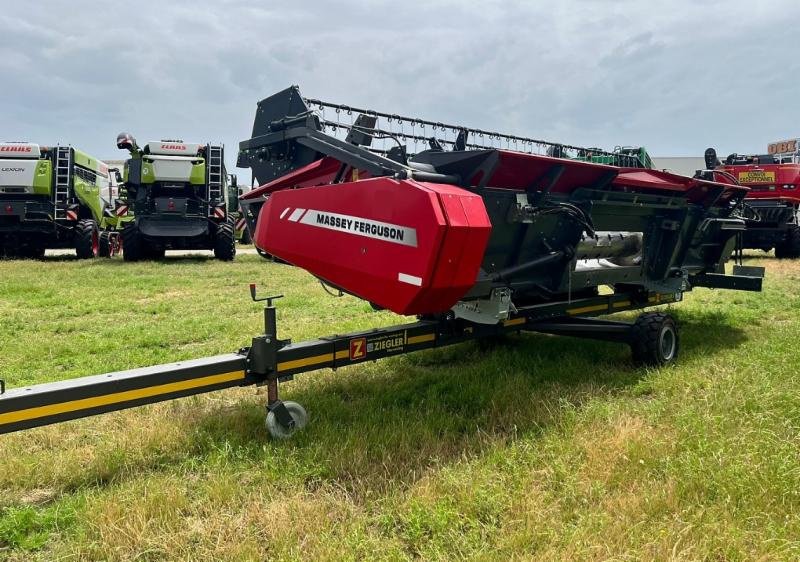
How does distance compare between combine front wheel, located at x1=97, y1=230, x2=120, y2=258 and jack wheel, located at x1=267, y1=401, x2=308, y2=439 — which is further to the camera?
combine front wheel, located at x1=97, y1=230, x2=120, y2=258

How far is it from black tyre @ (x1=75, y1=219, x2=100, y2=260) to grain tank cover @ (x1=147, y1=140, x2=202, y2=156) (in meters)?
2.51

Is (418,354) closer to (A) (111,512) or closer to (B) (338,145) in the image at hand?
(B) (338,145)

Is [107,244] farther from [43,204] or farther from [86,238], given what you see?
[43,204]

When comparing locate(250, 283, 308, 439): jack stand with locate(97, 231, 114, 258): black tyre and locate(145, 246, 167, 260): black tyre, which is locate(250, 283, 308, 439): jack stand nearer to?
locate(145, 246, 167, 260): black tyre

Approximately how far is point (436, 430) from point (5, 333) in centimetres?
469

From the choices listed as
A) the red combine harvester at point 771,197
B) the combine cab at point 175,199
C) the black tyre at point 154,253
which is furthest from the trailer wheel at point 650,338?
the black tyre at point 154,253

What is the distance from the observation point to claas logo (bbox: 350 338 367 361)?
3.11m

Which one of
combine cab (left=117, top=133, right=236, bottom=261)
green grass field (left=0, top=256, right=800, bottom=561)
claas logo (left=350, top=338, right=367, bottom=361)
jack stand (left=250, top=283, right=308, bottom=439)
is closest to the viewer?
green grass field (left=0, top=256, right=800, bottom=561)

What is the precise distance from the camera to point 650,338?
418 centimetres

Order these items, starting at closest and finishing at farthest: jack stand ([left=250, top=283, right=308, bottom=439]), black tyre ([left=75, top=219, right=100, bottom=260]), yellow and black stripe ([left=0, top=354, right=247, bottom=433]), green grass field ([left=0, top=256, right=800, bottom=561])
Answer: green grass field ([left=0, top=256, right=800, bottom=561]), yellow and black stripe ([left=0, top=354, right=247, bottom=433]), jack stand ([left=250, top=283, right=308, bottom=439]), black tyre ([left=75, top=219, right=100, bottom=260])

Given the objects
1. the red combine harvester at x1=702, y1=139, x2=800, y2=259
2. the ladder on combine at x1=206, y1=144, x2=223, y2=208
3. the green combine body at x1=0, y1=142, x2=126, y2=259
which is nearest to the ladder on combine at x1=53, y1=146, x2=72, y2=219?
the green combine body at x1=0, y1=142, x2=126, y2=259

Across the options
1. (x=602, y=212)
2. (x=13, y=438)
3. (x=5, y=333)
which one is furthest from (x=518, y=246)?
(x=5, y=333)

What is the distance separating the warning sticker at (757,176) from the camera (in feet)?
42.4

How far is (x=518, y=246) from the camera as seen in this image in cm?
373
